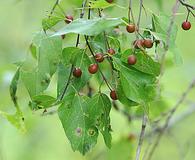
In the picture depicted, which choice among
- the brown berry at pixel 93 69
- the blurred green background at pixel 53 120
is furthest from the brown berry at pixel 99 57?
the blurred green background at pixel 53 120

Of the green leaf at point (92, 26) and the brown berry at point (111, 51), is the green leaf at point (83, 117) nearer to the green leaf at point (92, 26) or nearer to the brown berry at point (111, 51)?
the brown berry at point (111, 51)

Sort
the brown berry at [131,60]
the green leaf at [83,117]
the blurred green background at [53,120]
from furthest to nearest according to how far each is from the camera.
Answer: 1. the blurred green background at [53,120]
2. the green leaf at [83,117]
3. the brown berry at [131,60]

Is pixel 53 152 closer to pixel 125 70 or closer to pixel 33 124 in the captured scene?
pixel 33 124

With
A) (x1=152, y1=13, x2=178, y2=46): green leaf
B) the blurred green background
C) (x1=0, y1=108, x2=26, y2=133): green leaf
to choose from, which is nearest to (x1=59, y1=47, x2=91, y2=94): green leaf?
(x1=152, y1=13, x2=178, y2=46): green leaf

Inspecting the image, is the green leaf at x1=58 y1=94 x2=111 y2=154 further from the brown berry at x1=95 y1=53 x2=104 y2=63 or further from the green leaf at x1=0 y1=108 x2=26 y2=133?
the green leaf at x1=0 y1=108 x2=26 y2=133

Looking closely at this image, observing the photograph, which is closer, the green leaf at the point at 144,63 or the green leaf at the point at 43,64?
the green leaf at the point at 144,63

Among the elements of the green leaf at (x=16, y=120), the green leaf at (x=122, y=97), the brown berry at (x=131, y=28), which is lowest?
the green leaf at (x=16, y=120)
